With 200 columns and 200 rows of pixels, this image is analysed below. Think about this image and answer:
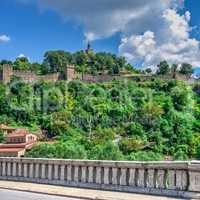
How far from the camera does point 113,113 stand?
119250mm

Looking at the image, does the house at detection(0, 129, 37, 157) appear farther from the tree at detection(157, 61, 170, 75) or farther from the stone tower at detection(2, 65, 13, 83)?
the tree at detection(157, 61, 170, 75)

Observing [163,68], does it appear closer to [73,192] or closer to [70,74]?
[70,74]

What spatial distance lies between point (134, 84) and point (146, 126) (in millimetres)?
31285

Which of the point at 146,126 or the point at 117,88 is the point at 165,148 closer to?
the point at 146,126

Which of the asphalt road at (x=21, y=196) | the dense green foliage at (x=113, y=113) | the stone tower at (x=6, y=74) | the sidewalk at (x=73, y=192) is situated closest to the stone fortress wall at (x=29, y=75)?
the stone tower at (x=6, y=74)

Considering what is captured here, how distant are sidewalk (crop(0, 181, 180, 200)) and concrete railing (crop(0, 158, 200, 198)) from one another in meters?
0.43

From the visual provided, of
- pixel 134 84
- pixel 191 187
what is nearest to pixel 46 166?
pixel 191 187

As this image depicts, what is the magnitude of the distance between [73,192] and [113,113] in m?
104

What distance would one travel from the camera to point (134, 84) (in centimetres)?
14325

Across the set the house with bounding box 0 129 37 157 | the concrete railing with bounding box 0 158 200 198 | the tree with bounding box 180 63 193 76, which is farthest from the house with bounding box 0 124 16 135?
the concrete railing with bounding box 0 158 200 198

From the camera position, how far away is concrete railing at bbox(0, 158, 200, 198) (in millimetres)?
13008

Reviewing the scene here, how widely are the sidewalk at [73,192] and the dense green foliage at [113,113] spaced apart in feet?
223

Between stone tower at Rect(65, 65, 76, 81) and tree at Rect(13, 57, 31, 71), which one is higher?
tree at Rect(13, 57, 31, 71)

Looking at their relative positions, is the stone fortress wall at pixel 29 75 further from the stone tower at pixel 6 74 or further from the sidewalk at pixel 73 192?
the sidewalk at pixel 73 192
